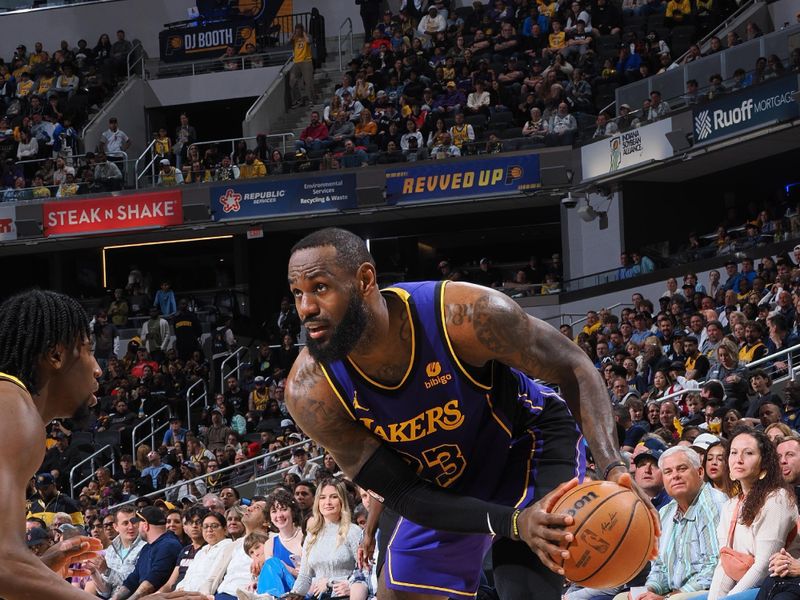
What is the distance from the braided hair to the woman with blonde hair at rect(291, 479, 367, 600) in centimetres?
563

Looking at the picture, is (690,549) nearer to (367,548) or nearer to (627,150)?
(367,548)

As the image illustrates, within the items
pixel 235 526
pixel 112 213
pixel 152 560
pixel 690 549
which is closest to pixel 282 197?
pixel 112 213

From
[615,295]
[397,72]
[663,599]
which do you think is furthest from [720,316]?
[397,72]

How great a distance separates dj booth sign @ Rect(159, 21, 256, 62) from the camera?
2745 centimetres

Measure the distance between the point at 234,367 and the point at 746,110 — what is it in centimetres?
1053

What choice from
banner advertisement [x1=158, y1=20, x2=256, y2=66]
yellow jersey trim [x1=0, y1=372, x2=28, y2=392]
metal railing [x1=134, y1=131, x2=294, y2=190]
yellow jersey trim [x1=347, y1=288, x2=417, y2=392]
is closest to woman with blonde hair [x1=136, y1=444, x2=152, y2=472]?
metal railing [x1=134, y1=131, x2=294, y2=190]

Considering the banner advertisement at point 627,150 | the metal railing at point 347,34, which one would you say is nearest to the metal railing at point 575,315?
the banner advertisement at point 627,150

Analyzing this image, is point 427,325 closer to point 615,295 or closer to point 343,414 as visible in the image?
point 343,414

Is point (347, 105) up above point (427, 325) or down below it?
above

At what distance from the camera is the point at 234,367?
2305cm

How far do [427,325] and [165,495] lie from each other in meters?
12.7

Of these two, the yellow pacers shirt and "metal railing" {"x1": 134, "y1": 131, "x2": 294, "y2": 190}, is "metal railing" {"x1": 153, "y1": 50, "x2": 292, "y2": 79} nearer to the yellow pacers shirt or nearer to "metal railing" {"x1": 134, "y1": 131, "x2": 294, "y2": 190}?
the yellow pacers shirt

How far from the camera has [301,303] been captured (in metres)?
4.27

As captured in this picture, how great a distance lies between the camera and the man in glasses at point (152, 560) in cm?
1017
